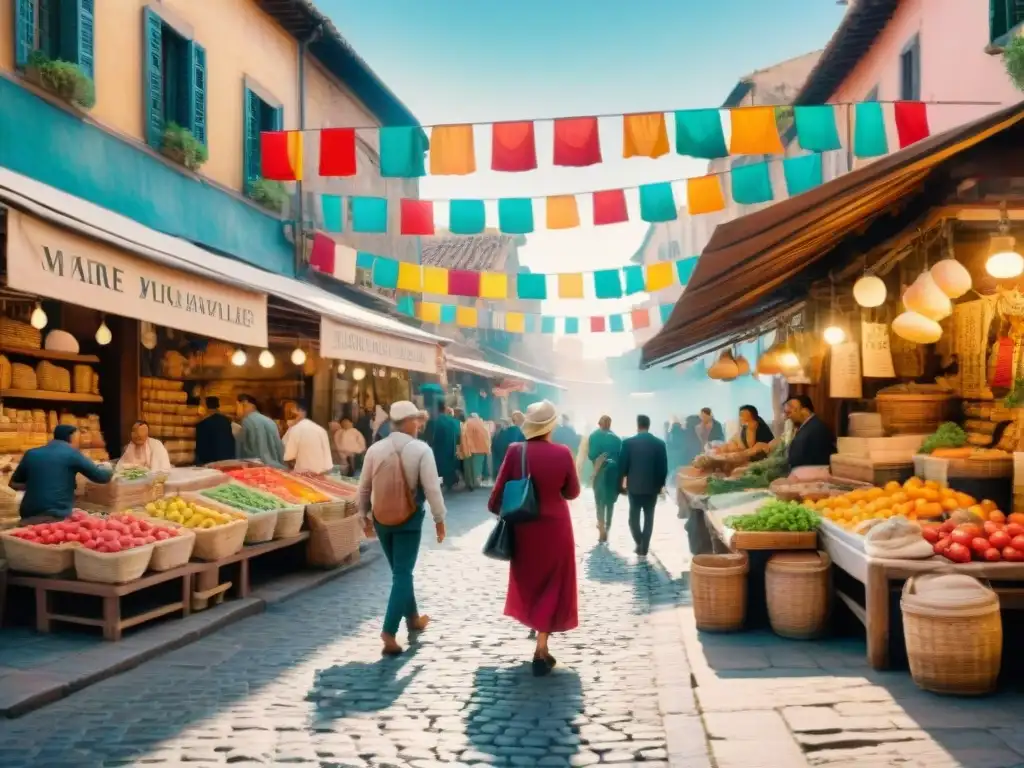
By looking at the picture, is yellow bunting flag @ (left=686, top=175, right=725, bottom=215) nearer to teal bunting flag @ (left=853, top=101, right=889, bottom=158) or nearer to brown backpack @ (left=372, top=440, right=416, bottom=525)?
teal bunting flag @ (left=853, top=101, right=889, bottom=158)

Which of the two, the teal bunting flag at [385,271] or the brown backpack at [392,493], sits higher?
the teal bunting flag at [385,271]

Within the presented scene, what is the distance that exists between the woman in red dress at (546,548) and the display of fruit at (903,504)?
212cm

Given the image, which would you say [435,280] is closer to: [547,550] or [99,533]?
[99,533]

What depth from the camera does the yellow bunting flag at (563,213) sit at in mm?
15039

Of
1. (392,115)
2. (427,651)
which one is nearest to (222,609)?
(427,651)

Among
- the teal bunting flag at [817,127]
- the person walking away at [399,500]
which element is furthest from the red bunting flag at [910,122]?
the person walking away at [399,500]

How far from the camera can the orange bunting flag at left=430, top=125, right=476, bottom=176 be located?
12.6 metres

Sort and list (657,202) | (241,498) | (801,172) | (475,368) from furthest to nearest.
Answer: (475,368), (657,202), (801,172), (241,498)

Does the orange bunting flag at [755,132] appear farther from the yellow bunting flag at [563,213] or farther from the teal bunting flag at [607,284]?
the teal bunting flag at [607,284]

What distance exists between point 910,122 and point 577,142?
167 inches

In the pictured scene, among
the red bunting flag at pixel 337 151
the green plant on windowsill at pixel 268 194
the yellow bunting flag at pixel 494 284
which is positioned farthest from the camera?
the yellow bunting flag at pixel 494 284

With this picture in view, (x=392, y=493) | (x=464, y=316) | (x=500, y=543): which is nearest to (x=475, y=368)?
(x=464, y=316)

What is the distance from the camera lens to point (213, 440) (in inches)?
523

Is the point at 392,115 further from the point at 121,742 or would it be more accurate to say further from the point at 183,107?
the point at 121,742
